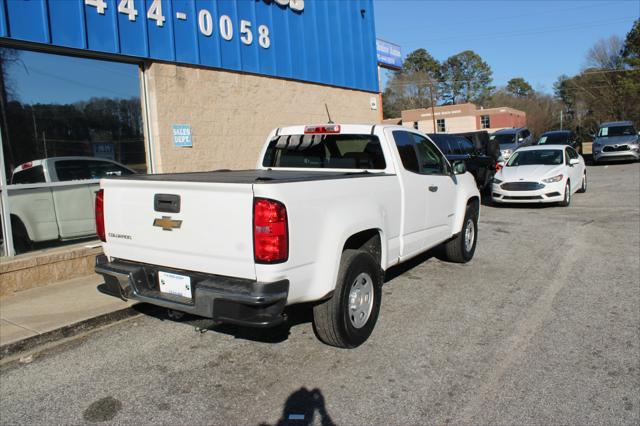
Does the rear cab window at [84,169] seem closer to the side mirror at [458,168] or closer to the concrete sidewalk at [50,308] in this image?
the concrete sidewalk at [50,308]

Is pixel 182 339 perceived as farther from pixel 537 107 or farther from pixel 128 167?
pixel 537 107

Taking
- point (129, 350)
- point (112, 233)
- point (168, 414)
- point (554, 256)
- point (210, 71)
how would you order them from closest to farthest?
point (168, 414), point (112, 233), point (129, 350), point (554, 256), point (210, 71)

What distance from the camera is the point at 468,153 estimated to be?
15.6 metres

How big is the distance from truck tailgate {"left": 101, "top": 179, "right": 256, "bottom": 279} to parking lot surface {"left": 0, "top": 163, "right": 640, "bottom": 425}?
0.92 meters

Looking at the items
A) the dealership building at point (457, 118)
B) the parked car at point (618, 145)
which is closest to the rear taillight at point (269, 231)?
the parked car at point (618, 145)

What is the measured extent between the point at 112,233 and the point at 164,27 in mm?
4998

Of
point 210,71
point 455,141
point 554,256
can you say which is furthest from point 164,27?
point 455,141

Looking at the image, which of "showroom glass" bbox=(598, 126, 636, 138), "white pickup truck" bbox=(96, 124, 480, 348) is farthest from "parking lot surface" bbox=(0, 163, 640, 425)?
"showroom glass" bbox=(598, 126, 636, 138)

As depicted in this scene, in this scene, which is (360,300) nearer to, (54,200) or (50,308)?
(50,308)

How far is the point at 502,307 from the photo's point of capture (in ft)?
17.8

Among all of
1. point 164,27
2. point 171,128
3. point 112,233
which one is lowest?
point 112,233

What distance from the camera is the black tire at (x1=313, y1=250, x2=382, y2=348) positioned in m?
4.13

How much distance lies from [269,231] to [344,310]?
113 centimetres

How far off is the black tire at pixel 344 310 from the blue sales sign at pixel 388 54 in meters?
11.9
